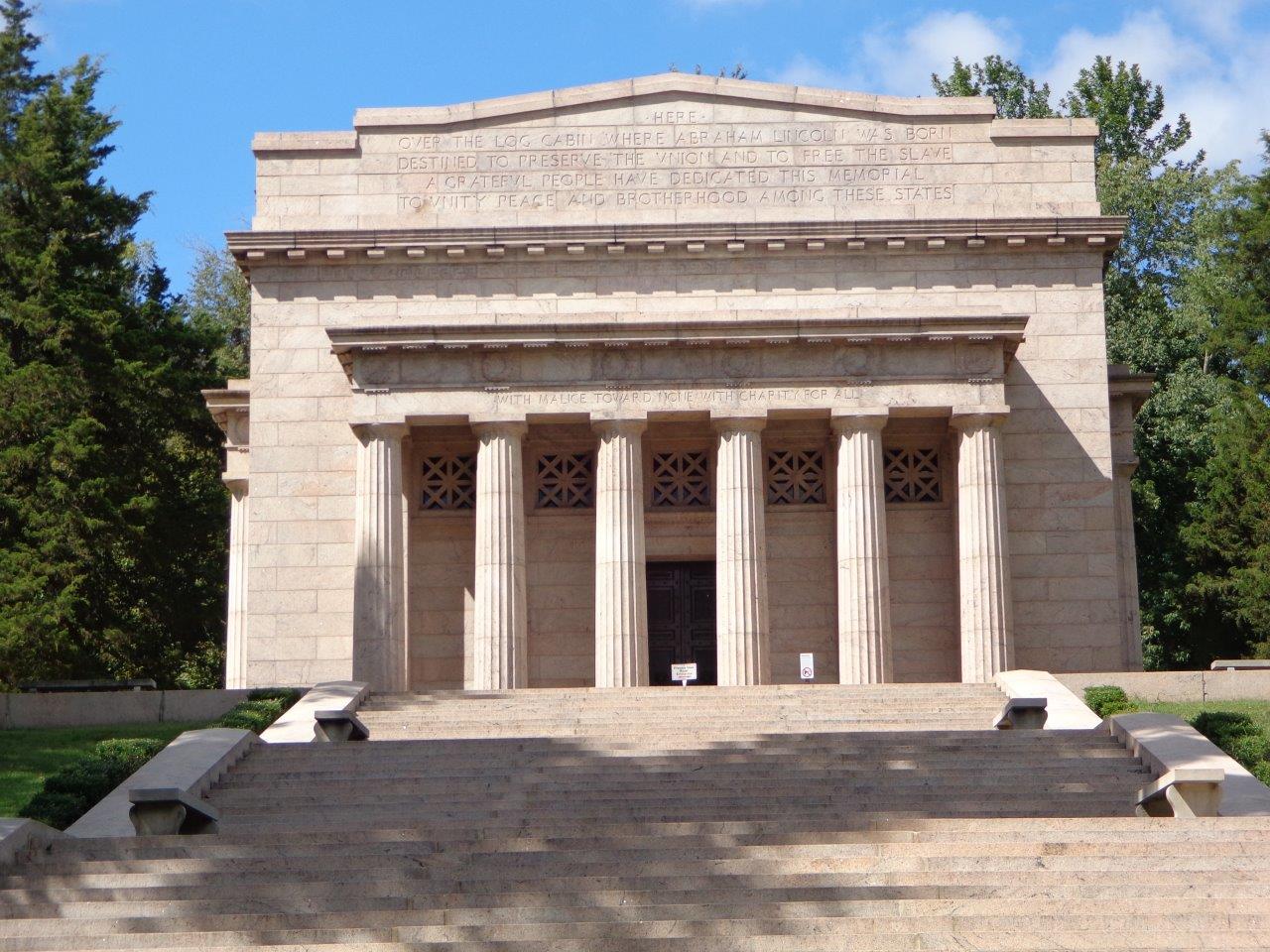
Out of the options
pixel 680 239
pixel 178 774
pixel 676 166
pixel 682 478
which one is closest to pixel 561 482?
pixel 682 478

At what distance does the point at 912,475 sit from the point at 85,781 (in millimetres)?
21402

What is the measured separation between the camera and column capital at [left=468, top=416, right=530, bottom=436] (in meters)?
36.0

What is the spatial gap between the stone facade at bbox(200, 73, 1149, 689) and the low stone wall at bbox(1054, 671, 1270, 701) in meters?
4.20

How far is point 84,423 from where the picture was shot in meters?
46.4

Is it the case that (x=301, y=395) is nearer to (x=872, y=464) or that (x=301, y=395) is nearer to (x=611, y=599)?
(x=611, y=599)

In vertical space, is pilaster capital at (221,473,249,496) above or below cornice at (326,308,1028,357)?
below

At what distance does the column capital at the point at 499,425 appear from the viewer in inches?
1417

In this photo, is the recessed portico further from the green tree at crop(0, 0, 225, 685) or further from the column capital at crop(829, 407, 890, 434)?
the green tree at crop(0, 0, 225, 685)

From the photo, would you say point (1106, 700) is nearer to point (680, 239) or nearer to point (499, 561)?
point (499, 561)

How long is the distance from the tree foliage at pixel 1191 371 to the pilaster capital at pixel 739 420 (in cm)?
1815

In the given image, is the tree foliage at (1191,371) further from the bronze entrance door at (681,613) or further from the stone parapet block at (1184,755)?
the stone parapet block at (1184,755)

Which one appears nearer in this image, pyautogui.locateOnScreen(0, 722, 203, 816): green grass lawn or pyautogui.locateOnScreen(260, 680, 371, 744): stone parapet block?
pyautogui.locateOnScreen(0, 722, 203, 816): green grass lawn

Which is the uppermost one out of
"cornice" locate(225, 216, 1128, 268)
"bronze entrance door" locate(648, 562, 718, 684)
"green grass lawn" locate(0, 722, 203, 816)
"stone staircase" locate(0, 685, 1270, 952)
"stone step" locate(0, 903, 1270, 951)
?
"cornice" locate(225, 216, 1128, 268)

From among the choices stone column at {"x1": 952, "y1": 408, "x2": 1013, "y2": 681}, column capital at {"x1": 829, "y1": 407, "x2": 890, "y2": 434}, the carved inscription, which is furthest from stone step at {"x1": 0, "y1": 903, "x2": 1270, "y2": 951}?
the carved inscription
